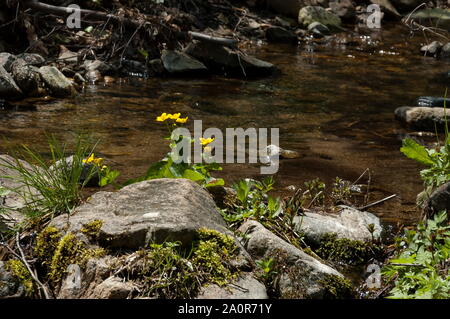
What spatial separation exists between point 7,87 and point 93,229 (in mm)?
5157

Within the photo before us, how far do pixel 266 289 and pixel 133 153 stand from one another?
313cm

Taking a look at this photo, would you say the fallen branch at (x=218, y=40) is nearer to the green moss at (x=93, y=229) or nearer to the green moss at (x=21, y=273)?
the green moss at (x=93, y=229)

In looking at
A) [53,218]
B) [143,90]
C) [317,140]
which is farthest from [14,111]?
[53,218]

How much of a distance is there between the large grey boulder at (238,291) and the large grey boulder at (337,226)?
2.78 feet

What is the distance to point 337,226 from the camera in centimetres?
403

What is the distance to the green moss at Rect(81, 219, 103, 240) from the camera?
3230 millimetres

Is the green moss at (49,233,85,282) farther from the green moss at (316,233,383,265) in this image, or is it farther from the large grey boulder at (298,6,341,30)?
the large grey boulder at (298,6,341,30)

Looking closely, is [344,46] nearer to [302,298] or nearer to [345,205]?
[345,205]

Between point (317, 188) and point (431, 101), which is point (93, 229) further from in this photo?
point (431, 101)

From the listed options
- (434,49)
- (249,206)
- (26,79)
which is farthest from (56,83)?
(434,49)

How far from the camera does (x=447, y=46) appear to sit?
12.3m

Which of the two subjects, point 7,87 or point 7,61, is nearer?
point 7,87

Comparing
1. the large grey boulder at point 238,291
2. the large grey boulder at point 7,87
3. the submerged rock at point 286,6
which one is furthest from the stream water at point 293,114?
the submerged rock at point 286,6

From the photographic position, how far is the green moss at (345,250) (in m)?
3.94
